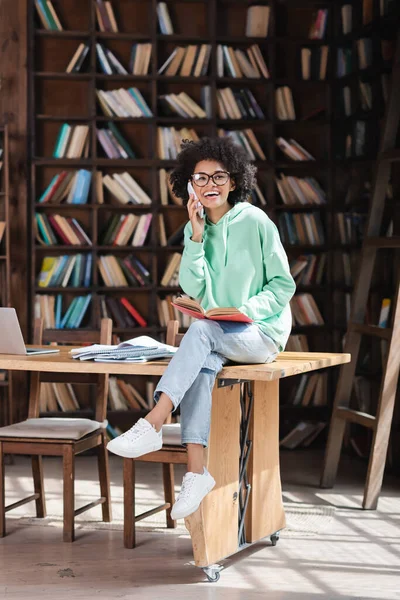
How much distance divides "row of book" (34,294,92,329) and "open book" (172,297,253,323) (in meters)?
2.89

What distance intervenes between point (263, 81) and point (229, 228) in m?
2.90

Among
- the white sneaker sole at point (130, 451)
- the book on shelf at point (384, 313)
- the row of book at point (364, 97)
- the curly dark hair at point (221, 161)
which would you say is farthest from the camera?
the row of book at point (364, 97)

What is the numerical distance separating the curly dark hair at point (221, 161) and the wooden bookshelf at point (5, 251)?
2.34 metres

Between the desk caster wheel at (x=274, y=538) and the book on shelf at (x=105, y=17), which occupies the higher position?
the book on shelf at (x=105, y=17)

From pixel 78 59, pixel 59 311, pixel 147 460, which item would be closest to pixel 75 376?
pixel 147 460

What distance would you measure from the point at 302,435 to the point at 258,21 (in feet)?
9.32

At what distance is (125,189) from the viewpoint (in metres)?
6.46

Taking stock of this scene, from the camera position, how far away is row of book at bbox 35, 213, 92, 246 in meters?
6.37

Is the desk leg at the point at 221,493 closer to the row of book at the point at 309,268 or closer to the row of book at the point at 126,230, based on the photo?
the row of book at the point at 126,230

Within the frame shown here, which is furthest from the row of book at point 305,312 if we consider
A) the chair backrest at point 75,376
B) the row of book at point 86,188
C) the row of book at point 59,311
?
the chair backrest at point 75,376

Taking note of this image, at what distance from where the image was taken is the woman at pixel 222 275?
11.4 ft

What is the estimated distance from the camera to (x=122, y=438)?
338cm

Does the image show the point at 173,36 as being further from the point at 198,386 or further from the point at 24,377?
the point at 198,386

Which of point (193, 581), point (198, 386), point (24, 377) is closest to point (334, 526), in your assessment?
point (193, 581)
